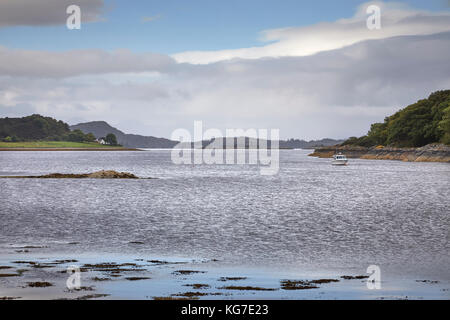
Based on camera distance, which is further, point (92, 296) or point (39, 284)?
point (39, 284)

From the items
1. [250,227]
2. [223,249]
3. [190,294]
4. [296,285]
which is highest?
[190,294]

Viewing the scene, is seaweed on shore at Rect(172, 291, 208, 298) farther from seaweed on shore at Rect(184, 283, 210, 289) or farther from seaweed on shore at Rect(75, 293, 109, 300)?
seaweed on shore at Rect(75, 293, 109, 300)

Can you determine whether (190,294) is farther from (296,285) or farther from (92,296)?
(296,285)

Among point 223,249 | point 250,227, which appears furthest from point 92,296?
point 250,227

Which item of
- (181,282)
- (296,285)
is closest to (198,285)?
(181,282)

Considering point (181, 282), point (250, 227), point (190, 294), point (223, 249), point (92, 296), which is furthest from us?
point (250, 227)

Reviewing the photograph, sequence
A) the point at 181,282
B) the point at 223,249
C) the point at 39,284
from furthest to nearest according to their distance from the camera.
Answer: the point at 223,249 → the point at 181,282 → the point at 39,284

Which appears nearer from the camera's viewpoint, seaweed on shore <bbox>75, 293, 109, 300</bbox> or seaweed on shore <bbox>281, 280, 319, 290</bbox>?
seaweed on shore <bbox>75, 293, 109, 300</bbox>

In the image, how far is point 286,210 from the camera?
48.2 m

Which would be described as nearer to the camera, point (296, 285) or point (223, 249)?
point (296, 285)

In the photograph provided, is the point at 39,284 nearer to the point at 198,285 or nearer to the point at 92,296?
the point at 92,296


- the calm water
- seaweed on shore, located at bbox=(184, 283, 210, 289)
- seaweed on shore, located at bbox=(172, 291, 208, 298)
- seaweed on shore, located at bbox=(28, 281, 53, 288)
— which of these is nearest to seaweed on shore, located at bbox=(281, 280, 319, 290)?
seaweed on shore, located at bbox=(184, 283, 210, 289)

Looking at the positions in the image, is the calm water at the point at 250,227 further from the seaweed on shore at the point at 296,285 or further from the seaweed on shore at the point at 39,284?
the seaweed on shore at the point at 39,284

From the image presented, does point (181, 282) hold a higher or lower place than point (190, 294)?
lower
